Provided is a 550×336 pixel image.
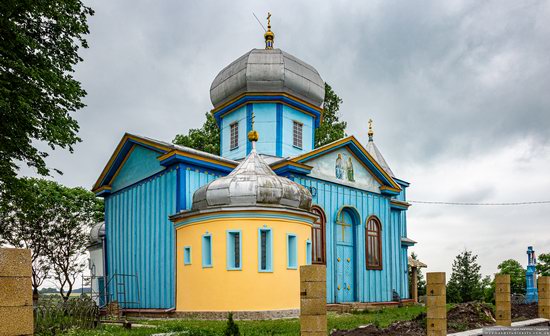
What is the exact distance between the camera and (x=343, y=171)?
72.1 ft

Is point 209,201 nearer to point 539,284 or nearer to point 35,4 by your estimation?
point 35,4

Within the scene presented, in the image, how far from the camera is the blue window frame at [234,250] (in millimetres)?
15664

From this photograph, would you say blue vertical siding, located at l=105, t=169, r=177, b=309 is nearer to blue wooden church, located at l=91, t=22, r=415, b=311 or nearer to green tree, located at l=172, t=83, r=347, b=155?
blue wooden church, located at l=91, t=22, r=415, b=311

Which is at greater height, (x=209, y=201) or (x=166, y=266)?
(x=209, y=201)

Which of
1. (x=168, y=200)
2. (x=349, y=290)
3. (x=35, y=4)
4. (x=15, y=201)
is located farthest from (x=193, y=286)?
(x=35, y=4)

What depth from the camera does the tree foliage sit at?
31.0 metres

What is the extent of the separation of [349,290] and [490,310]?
557 centimetres

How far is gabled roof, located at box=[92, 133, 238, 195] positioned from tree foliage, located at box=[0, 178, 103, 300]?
382 inches

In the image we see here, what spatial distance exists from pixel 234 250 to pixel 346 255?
7.04 metres

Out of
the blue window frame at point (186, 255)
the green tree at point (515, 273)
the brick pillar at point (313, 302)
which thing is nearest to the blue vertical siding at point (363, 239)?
the blue window frame at point (186, 255)

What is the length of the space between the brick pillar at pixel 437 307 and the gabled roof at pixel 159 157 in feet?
30.7

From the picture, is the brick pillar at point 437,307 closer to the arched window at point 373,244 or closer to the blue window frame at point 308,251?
the blue window frame at point 308,251

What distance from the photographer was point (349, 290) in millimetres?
21344

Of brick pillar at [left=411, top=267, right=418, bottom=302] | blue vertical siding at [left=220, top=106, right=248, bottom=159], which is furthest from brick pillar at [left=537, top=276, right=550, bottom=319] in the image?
brick pillar at [left=411, top=267, right=418, bottom=302]
